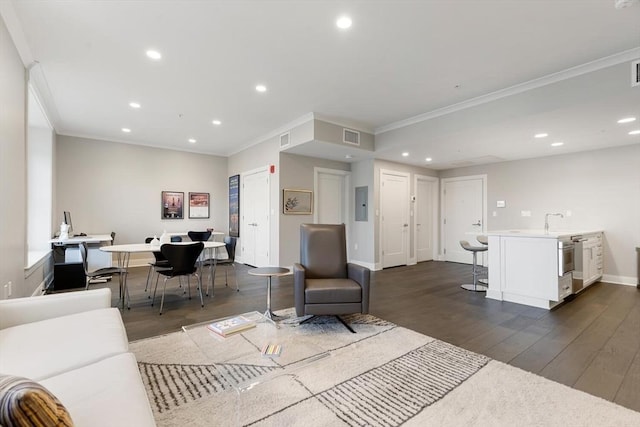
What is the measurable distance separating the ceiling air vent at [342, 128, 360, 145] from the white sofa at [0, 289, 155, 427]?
13.5ft

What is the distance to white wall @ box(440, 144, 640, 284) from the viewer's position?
4.99 m

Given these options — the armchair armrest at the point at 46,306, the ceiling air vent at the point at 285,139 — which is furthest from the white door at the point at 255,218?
the armchair armrest at the point at 46,306

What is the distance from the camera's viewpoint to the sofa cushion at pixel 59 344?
52.7 inches

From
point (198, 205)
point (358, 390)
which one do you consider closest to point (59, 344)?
point (358, 390)

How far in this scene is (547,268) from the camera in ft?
11.9

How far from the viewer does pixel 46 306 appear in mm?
1942

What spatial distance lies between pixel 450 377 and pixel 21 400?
228 cm

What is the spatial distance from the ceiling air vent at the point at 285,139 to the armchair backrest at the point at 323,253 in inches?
97.1

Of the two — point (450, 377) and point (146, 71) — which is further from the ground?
point (146, 71)

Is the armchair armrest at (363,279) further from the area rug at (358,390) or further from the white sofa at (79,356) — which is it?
the white sofa at (79,356)

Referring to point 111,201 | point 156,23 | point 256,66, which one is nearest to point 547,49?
point 256,66

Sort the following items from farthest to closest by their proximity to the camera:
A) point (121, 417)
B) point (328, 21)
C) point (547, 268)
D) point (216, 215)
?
point (216, 215) → point (547, 268) → point (328, 21) → point (121, 417)

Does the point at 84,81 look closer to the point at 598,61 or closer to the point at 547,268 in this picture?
the point at 598,61

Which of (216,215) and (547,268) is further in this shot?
(216,215)
